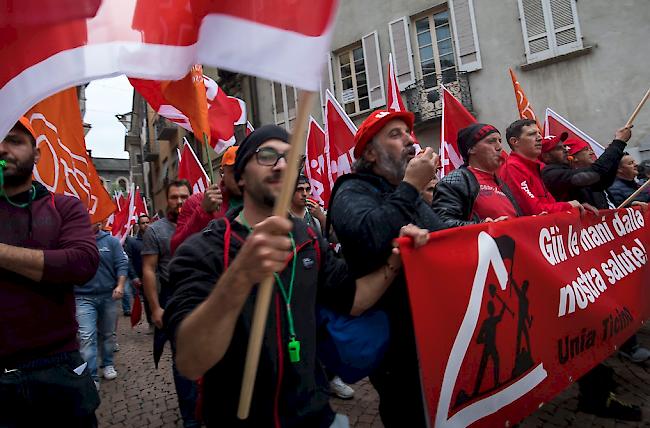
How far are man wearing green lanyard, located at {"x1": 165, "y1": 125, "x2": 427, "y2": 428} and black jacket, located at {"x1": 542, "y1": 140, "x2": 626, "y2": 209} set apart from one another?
96.8 inches

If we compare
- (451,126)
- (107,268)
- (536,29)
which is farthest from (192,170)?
(536,29)

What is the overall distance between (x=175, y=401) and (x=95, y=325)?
1065 mm

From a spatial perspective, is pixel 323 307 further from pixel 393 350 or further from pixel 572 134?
pixel 572 134

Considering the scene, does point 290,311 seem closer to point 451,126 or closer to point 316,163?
point 451,126

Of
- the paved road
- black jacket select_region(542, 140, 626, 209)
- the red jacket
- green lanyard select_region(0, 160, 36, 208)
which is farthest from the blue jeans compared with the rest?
black jacket select_region(542, 140, 626, 209)

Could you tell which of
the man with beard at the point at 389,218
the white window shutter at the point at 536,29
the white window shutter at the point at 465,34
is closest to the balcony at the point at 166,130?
the white window shutter at the point at 465,34

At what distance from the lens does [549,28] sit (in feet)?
34.7

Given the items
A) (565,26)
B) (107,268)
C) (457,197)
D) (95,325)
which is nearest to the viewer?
(457,197)

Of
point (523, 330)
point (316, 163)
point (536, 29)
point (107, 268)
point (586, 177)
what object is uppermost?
point (536, 29)

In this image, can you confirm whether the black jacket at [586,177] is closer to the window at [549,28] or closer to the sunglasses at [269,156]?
the sunglasses at [269,156]

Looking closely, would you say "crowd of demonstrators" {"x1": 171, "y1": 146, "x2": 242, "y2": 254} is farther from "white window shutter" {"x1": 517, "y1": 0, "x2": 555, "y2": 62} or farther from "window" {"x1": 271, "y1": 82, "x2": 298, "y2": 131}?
"window" {"x1": 271, "y1": 82, "x2": 298, "y2": 131}

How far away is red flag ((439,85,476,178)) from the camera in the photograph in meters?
4.85

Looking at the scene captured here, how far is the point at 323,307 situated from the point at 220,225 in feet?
1.82

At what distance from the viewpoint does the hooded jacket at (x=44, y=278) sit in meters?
1.77
